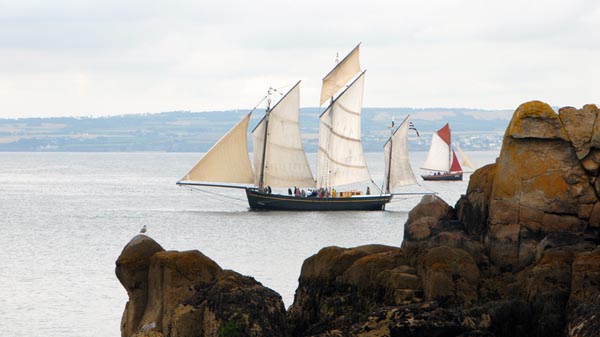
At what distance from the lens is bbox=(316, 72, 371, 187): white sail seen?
85250 mm

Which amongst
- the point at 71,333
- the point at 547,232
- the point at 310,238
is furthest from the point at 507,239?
the point at 310,238

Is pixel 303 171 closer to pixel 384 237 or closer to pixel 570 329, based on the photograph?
pixel 384 237

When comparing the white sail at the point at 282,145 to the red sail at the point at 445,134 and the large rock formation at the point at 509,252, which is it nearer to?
the large rock formation at the point at 509,252

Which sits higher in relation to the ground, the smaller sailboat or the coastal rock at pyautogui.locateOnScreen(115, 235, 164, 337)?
the coastal rock at pyautogui.locateOnScreen(115, 235, 164, 337)

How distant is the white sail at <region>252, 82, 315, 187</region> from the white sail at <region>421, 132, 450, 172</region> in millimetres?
60657

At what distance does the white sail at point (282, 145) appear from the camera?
268 feet

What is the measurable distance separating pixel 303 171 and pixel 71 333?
54.0 m

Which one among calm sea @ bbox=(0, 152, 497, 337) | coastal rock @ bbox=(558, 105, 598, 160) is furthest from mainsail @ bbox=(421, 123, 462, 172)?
coastal rock @ bbox=(558, 105, 598, 160)

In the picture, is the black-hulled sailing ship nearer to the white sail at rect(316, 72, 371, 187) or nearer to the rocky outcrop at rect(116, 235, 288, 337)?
the white sail at rect(316, 72, 371, 187)

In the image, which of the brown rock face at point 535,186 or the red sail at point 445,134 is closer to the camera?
the brown rock face at point 535,186

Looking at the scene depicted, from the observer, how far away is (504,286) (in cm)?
2239

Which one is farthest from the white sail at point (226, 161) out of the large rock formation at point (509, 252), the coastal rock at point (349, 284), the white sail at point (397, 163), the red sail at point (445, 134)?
the red sail at point (445, 134)

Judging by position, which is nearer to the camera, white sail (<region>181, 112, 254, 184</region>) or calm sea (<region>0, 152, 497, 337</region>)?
calm sea (<region>0, 152, 497, 337</region>)

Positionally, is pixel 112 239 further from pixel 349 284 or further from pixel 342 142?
pixel 349 284
